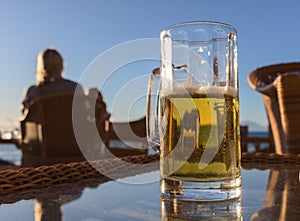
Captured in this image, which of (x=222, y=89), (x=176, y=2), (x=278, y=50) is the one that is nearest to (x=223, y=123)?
(x=222, y=89)

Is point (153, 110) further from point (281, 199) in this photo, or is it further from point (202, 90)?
point (281, 199)

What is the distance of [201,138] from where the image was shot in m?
0.43

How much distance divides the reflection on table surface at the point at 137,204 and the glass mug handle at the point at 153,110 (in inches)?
3.0

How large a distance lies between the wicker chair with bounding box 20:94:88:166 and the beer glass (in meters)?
1.61

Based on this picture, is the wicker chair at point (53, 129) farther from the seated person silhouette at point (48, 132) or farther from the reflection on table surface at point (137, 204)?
the reflection on table surface at point (137, 204)

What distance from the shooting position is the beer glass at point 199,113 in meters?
0.41

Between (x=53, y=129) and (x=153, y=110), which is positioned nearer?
(x=153, y=110)

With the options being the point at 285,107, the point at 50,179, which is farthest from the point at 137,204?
the point at 285,107

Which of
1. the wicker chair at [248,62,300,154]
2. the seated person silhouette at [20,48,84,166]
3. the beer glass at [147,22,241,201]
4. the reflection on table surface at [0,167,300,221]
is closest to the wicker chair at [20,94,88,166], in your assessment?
the seated person silhouette at [20,48,84,166]

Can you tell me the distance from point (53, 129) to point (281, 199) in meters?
1.79

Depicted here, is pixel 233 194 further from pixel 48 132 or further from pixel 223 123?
pixel 48 132

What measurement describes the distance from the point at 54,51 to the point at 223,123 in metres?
2.58

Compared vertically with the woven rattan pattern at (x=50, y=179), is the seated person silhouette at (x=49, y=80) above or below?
above

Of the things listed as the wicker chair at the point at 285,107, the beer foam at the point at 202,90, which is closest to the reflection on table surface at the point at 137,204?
the beer foam at the point at 202,90
